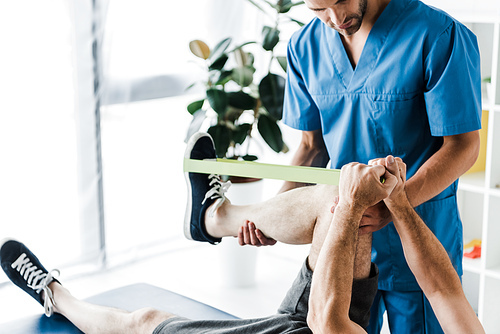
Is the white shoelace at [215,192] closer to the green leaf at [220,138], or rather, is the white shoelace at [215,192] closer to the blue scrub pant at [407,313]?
the blue scrub pant at [407,313]

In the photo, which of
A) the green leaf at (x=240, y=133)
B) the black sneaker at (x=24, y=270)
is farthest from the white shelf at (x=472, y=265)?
the black sneaker at (x=24, y=270)

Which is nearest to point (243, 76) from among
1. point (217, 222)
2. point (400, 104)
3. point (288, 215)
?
point (217, 222)

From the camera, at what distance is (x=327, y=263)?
136 cm

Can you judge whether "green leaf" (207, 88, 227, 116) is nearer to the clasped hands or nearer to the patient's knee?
the patient's knee

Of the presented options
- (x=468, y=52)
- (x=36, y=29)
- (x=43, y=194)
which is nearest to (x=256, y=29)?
(x=36, y=29)

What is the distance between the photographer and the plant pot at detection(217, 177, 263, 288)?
123 inches

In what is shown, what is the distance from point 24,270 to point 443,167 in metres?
1.55

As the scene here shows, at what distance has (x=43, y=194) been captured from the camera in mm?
3033

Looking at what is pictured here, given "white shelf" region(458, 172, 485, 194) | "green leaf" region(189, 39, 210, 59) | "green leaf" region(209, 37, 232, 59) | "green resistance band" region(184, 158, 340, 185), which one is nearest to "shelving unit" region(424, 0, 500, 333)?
"white shelf" region(458, 172, 485, 194)

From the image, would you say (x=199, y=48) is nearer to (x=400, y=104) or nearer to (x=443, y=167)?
(x=400, y=104)

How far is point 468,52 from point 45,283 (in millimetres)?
1590

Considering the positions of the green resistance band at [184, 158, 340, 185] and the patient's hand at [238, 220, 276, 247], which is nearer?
the green resistance band at [184, 158, 340, 185]

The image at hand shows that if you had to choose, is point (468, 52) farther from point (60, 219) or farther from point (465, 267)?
point (60, 219)

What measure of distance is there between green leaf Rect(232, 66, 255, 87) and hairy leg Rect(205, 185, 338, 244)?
1.24 metres
